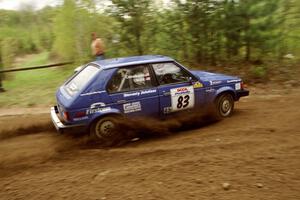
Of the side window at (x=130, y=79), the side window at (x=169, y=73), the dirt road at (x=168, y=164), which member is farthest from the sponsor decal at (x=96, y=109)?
the side window at (x=169, y=73)

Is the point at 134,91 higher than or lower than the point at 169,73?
lower

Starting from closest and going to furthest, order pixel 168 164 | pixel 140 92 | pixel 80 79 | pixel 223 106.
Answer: pixel 168 164 < pixel 140 92 < pixel 80 79 < pixel 223 106

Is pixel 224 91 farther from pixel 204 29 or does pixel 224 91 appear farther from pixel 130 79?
pixel 204 29

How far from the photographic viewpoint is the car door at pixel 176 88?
6.88 meters

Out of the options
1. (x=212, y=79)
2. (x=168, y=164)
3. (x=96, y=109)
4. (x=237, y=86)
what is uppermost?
(x=212, y=79)

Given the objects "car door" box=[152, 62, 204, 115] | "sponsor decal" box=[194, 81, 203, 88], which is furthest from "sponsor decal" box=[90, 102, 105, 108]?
"sponsor decal" box=[194, 81, 203, 88]

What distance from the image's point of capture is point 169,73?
23.1ft

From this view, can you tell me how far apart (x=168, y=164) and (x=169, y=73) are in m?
2.38

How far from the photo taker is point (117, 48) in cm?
1395

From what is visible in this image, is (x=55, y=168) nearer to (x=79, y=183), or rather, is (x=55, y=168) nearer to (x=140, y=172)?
(x=79, y=183)

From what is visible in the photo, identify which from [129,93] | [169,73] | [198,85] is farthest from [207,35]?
[129,93]

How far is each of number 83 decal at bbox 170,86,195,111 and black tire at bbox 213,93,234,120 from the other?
687mm

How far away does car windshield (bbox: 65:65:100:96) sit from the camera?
652 centimetres

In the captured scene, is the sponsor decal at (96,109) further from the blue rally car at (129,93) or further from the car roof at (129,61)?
the car roof at (129,61)
